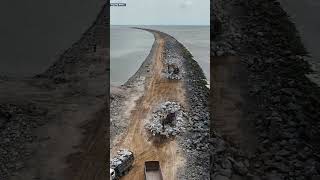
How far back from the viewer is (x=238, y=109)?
2787 mm

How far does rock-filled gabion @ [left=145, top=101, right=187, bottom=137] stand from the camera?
240 inches

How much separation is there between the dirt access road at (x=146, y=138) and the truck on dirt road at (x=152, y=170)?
0.07 meters

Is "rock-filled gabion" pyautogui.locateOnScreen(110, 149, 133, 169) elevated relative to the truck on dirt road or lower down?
elevated

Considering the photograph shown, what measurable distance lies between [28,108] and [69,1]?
35.0 inches

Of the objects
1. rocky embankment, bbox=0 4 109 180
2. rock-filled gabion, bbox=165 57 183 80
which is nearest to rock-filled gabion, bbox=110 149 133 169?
rocky embankment, bbox=0 4 109 180

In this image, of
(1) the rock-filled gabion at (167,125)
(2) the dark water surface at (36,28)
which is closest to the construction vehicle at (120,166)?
(1) the rock-filled gabion at (167,125)

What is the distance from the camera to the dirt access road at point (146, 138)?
5430mm

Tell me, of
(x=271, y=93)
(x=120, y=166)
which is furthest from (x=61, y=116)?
(x=120, y=166)

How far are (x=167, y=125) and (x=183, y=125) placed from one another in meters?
0.28

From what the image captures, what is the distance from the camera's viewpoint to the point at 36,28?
2762 millimetres

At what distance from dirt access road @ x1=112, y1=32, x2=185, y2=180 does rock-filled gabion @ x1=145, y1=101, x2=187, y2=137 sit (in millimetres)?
128

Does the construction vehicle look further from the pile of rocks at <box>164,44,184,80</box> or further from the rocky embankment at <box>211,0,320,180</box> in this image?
the pile of rocks at <box>164,44,184,80</box>

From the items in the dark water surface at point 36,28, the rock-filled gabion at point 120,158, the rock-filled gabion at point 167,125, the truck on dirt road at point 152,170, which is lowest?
the truck on dirt road at point 152,170

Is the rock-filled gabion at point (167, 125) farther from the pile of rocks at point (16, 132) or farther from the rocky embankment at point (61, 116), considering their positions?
the pile of rocks at point (16, 132)
